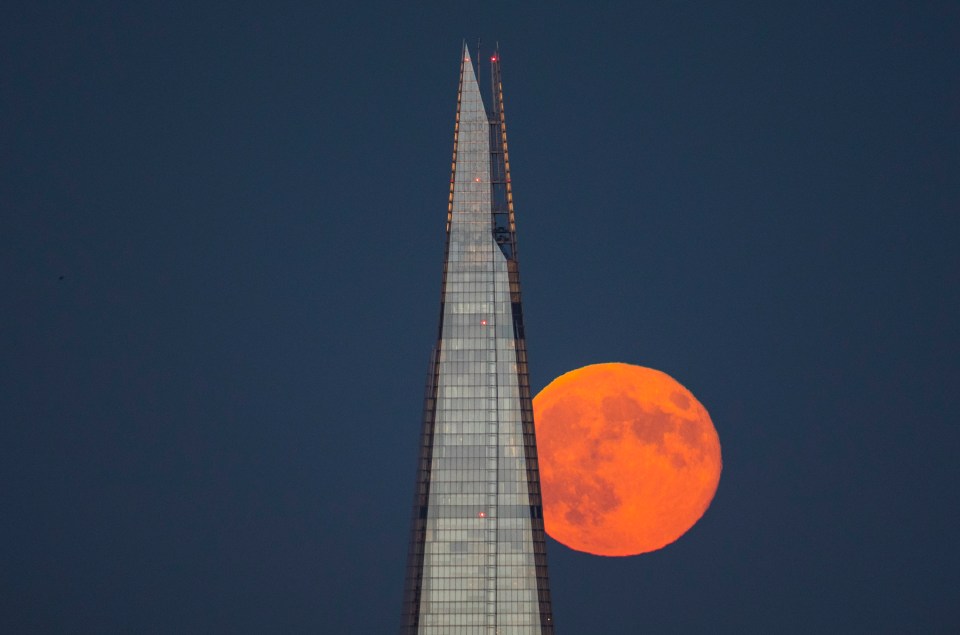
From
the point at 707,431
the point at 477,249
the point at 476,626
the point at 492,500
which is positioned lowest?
the point at 476,626

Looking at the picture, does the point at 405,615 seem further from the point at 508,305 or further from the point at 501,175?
the point at 501,175

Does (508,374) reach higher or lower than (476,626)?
higher

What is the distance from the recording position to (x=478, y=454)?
192375 mm

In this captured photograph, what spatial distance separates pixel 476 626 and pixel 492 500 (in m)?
15.8

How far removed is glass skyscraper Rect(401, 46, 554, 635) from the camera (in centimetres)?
18838

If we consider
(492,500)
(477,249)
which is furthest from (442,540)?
(477,249)

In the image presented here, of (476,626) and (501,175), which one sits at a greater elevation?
(501,175)

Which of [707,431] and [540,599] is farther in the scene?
[707,431]

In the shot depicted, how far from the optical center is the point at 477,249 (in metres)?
196

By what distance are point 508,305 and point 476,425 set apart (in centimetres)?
1622

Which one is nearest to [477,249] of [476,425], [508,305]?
[508,305]

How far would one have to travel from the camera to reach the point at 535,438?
630 ft

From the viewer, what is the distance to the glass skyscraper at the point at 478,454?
618ft

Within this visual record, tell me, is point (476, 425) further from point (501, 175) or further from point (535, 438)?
point (501, 175)
